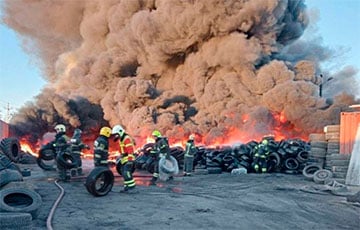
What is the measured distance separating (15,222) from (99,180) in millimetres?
4399

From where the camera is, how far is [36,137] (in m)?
30.2

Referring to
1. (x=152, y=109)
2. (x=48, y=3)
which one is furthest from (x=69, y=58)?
(x=152, y=109)

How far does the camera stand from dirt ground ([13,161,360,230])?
653 cm

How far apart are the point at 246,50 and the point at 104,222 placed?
80.3 ft

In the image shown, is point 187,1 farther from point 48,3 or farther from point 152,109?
point 48,3

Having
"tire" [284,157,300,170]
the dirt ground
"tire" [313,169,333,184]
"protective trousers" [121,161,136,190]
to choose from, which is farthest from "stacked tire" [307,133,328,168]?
"protective trousers" [121,161,136,190]

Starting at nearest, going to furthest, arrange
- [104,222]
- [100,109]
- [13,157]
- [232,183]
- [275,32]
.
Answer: [104,222]
[232,183]
[13,157]
[275,32]
[100,109]

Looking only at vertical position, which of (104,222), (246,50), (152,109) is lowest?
(104,222)

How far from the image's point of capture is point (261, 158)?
55.3 feet

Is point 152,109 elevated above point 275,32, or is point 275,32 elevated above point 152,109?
point 275,32

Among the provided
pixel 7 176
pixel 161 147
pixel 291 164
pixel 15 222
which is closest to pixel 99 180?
pixel 7 176

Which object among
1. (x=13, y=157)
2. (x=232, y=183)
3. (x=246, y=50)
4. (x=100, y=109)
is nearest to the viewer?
(x=232, y=183)

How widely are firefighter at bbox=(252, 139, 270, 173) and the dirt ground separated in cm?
530

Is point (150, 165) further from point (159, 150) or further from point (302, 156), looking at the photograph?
point (302, 156)
